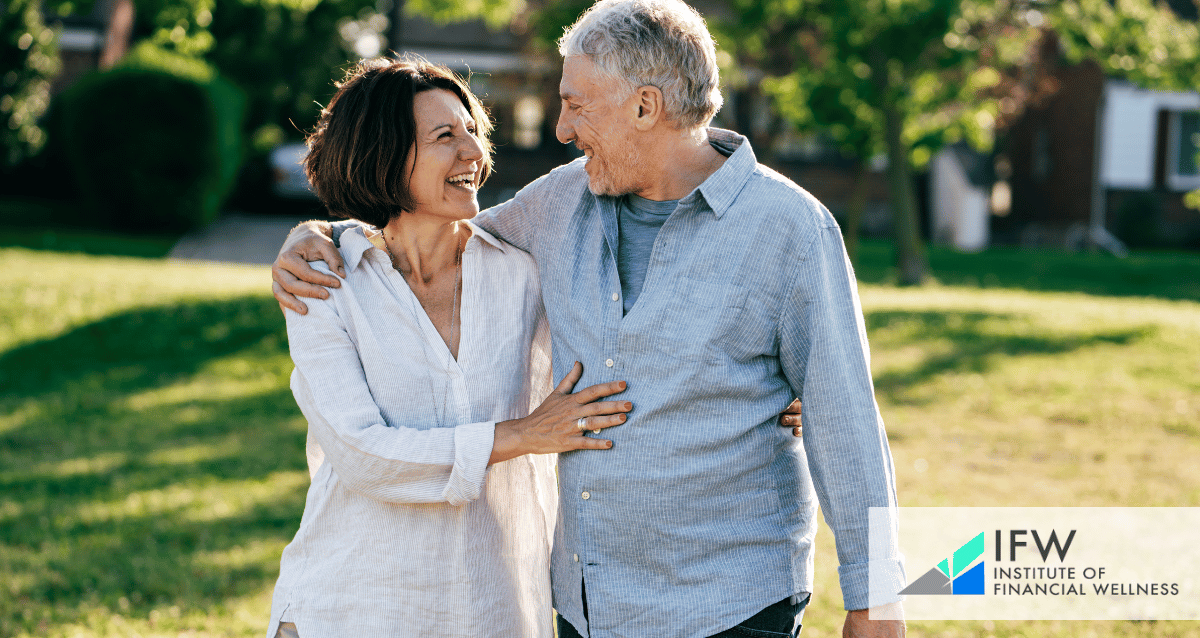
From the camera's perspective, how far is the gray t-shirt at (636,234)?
2523 mm

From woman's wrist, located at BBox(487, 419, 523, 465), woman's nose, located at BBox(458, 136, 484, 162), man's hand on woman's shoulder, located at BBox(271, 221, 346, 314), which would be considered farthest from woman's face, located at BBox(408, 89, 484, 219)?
woman's wrist, located at BBox(487, 419, 523, 465)

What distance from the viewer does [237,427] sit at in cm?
835

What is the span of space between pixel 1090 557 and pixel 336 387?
14.9ft

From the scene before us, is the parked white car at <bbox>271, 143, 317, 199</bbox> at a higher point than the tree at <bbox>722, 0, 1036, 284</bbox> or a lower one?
lower

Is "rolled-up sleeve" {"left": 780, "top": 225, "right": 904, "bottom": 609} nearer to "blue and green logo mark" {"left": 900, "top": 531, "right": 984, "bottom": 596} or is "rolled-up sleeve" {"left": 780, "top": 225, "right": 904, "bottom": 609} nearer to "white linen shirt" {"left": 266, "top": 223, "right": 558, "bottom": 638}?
"white linen shirt" {"left": 266, "top": 223, "right": 558, "bottom": 638}

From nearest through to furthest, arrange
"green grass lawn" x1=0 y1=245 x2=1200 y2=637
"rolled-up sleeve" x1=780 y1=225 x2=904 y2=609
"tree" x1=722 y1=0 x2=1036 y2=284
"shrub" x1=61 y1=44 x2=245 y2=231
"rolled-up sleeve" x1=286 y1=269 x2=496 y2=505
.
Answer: "rolled-up sleeve" x1=780 y1=225 x2=904 y2=609 → "rolled-up sleeve" x1=286 y1=269 x2=496 y2=505 → "green grass lawn" x1=0 y1=245 x2=1200 y2=637 → "tree" x1=722 y1=0 x2=1036 y2=284 → "shrub" x1=61 y1=44 x2=245 y2=231

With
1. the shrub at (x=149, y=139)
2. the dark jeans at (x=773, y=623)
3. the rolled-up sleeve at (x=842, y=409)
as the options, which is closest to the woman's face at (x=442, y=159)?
the rolled-up sleeve at (x=842, y=409)

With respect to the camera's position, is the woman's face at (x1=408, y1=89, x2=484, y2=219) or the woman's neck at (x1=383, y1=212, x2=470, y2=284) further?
the woman's neck at (x1=383, y1=212, x2=470, y2=284)

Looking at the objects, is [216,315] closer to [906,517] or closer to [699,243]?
[906,517]

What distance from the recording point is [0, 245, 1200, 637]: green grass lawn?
521cm

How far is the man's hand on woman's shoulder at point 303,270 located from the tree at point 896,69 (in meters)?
11.3

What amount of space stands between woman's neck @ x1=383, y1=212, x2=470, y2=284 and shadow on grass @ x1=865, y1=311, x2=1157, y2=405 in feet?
22.2

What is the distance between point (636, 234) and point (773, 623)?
1.01m

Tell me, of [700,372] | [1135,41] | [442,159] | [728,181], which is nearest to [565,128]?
[442,159]
